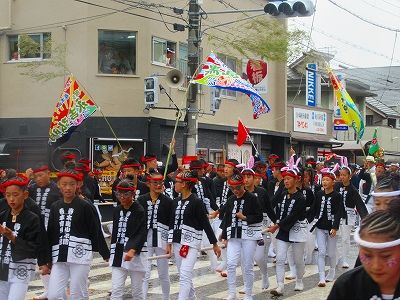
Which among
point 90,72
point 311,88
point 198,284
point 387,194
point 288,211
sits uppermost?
point 311,88

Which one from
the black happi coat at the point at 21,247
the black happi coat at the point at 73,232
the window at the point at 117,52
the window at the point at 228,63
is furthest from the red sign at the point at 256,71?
the black happi coat at the point at 21,247

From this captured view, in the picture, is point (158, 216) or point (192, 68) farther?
point (192, 68)

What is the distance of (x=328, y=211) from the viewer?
11.5m

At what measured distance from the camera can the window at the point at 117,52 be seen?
23.5 m

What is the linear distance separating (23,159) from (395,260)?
2088cm

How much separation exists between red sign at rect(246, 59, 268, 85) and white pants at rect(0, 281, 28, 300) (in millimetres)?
22096

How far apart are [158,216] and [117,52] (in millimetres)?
15053

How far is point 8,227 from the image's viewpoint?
7285 millimetres

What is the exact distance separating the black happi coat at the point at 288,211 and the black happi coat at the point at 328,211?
0.64 m

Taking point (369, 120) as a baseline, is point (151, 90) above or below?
below

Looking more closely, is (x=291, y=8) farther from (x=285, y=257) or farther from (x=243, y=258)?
(x=243, y=258)

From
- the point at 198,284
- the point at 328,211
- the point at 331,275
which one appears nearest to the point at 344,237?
the point at 331,275

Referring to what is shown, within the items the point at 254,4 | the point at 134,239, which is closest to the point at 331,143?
the point at 254,4

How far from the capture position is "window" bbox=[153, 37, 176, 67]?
2430cm
